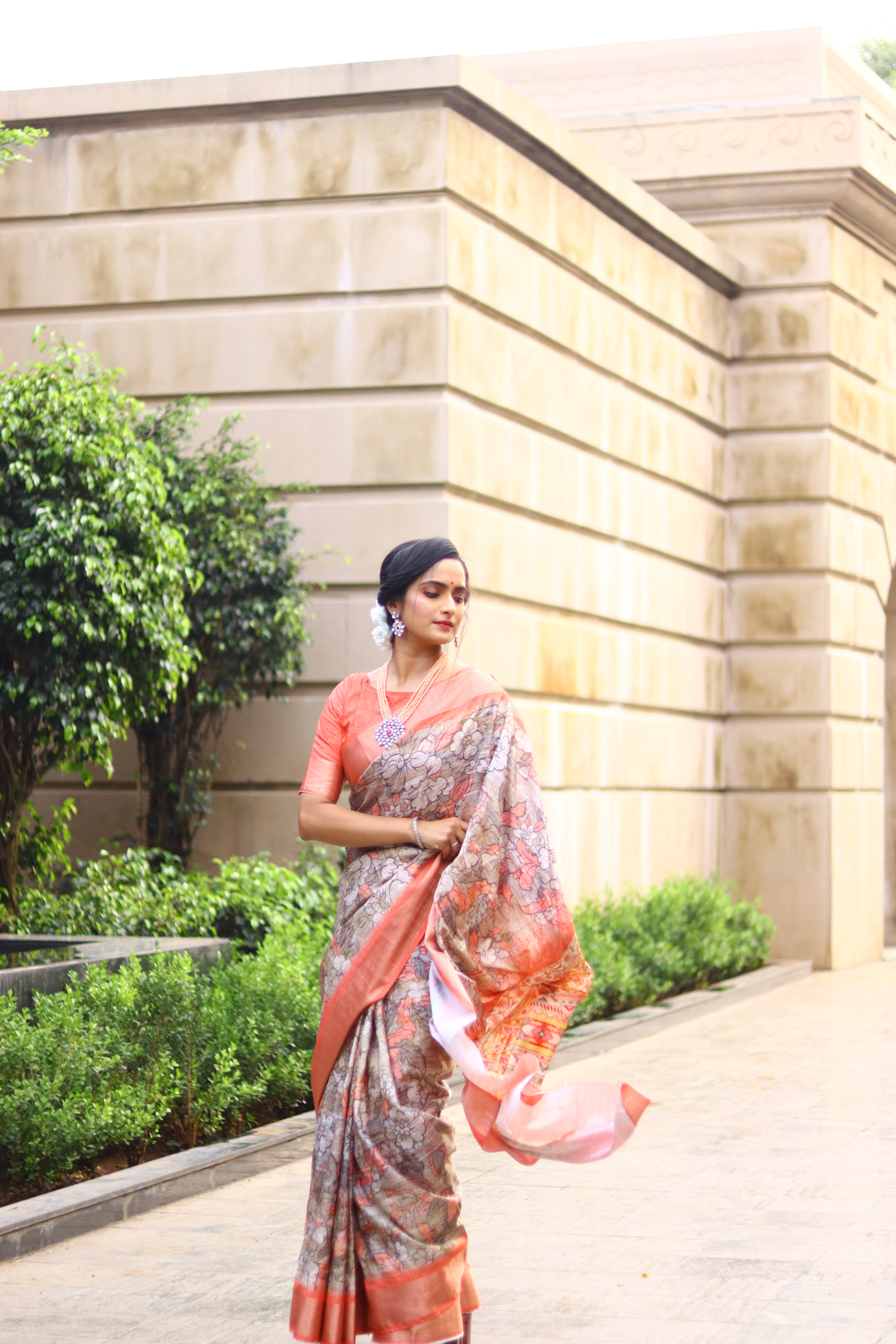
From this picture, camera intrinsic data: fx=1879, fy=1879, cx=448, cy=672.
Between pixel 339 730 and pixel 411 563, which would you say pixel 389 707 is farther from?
pixel 411 563

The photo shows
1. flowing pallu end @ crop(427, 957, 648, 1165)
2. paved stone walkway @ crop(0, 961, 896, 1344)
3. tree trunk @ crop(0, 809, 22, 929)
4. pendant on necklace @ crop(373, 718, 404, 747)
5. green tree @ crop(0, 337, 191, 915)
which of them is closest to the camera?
flowing pallu end @ crop(427, 957, 648, 1165)

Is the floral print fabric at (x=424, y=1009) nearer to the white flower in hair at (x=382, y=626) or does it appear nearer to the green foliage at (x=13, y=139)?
the white flower in hair at (x=382, y=626)

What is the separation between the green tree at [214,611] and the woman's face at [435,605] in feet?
17.8

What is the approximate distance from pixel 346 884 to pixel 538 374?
24.9 ft

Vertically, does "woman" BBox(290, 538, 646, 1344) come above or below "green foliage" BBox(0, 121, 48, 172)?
below

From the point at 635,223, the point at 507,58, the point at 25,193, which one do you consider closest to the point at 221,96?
the point at 25,193

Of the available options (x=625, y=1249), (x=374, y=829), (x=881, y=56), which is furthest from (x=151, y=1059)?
(x=881, y=56)

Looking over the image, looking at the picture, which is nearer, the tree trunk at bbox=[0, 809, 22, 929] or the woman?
the woman

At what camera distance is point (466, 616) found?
4.76 metres

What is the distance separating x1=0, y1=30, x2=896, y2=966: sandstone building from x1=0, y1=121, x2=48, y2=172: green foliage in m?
0.39

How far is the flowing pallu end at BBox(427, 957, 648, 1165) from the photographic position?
4.24m

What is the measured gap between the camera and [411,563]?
15.4 feet

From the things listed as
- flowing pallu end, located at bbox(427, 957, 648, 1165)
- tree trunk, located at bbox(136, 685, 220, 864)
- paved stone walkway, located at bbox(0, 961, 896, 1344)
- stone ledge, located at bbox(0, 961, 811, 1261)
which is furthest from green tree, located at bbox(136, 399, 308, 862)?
flowing pallu end, located at bbox(427, 957, 648, 1165)

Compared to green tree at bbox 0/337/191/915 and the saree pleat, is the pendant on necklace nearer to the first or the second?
the saree pleat
